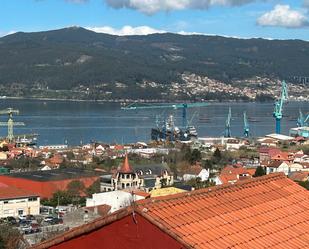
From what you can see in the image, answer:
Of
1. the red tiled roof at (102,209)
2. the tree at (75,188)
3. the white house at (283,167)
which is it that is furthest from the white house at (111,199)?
the white house at (283,167)

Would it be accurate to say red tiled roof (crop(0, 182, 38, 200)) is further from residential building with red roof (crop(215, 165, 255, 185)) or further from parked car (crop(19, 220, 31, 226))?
residential building with red roof (crop(215, 165, 255, 185))

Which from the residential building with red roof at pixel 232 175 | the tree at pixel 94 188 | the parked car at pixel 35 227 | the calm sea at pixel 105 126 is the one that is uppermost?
the parked car at pixel 35 227

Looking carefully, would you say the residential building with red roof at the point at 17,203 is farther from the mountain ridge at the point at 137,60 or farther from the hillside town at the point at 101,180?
the mountain ridge at the point at 137,60

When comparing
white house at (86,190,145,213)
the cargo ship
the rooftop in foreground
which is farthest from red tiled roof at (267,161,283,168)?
the cargo ship

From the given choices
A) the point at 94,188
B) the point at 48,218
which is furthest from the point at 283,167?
the point at 48,218

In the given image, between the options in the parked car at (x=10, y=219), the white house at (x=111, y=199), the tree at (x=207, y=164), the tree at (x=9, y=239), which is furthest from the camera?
the tree at (x=207, y=164)

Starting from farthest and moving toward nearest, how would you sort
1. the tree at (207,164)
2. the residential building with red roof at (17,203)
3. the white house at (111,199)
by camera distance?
the tree at (207,164), the residential building with red roof at (17,203), the white house at (111,199)
